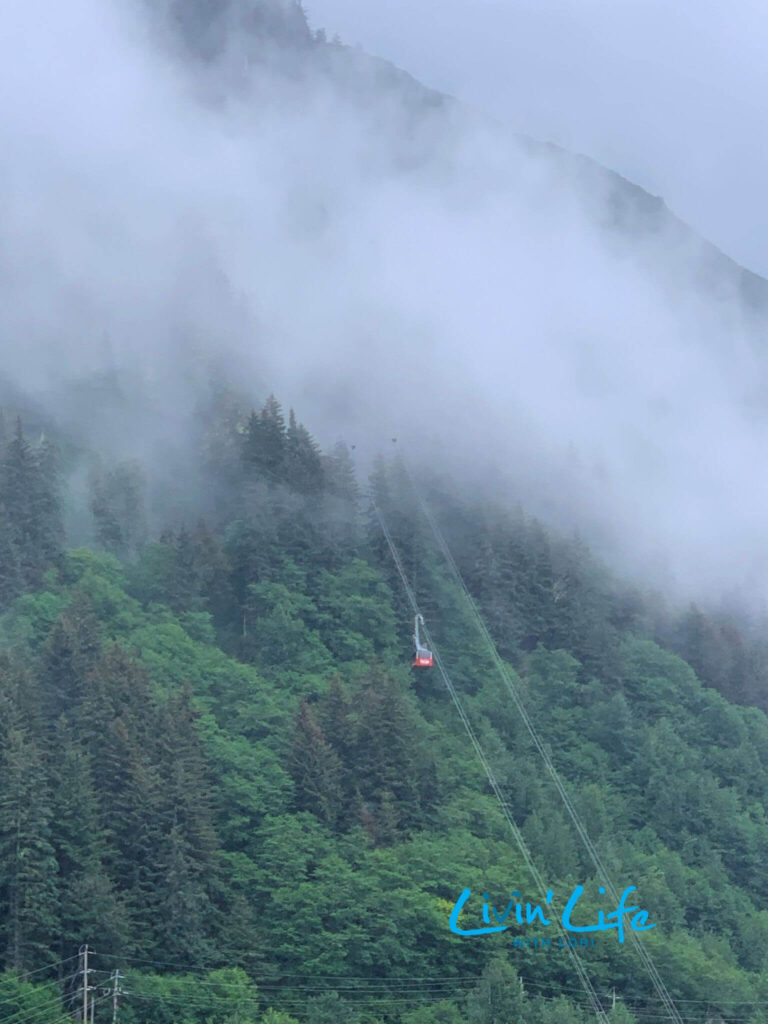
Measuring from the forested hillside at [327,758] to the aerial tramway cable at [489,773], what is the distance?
16.0 inches

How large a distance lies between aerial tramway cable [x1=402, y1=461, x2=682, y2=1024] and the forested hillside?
1.28 feet

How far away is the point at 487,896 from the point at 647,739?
1681cm

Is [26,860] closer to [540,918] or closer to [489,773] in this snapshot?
[540,918]

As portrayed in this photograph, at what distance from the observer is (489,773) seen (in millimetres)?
61844

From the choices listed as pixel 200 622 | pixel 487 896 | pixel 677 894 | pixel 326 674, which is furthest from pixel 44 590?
pixel 677 894

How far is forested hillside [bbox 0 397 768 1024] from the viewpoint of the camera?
4803 centimetres

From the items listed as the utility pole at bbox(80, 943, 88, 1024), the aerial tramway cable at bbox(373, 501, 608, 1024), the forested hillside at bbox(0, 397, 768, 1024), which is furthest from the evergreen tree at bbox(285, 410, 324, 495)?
the utility pole at bbox(80, 943, 88, 1024)

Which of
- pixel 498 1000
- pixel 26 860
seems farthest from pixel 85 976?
pixel 498 1000

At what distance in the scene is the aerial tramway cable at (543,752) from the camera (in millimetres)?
52156

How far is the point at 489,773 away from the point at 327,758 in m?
7.63

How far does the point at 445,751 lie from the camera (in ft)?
206

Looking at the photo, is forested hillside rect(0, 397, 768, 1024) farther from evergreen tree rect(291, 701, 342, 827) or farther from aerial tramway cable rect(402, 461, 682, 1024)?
aerial tramway cable rect(402, 461, 682, 1024)

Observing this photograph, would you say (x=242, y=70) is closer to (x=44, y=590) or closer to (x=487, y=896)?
(x=44, y=590)

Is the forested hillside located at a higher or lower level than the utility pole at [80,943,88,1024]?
higher
